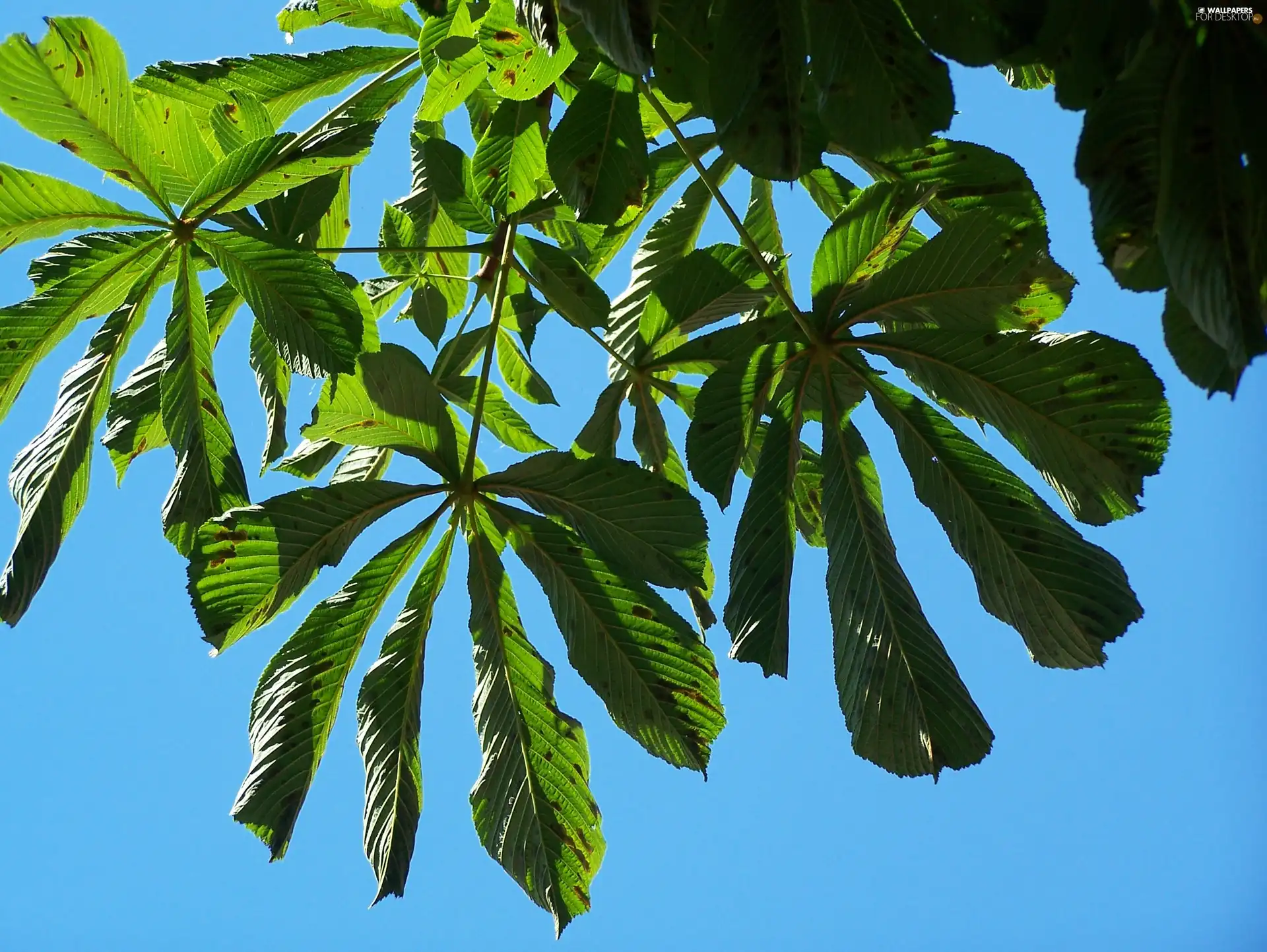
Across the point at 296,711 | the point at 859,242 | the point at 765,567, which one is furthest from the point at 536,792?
the point at 859,242

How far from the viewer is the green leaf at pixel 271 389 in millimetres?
1792

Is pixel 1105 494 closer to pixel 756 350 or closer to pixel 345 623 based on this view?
pixel 756 350

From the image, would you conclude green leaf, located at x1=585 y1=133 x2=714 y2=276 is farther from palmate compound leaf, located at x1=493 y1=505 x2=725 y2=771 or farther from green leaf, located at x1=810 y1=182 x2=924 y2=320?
palmate compound leaf, located at x1=493 y1=505 x2=725 y2=771

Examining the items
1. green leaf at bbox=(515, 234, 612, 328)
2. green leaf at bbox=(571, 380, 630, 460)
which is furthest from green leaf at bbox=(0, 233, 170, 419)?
green leaf at bbox=(571, 380, 630, 460)

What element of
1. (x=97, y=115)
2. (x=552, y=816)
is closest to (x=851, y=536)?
(x=552, y=816)

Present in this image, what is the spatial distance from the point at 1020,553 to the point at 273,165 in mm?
1154

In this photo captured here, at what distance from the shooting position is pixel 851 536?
58.0 inches

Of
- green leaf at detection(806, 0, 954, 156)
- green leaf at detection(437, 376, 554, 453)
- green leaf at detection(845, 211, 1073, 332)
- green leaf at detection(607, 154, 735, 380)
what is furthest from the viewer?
green leaf at detection(437, 376, 554, 453)

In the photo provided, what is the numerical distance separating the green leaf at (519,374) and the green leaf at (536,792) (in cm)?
68

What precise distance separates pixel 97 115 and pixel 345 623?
80cm

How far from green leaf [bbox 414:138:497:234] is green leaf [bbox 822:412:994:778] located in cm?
79

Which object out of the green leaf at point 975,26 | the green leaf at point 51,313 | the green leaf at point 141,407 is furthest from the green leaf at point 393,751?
the green leaf at point 975,26

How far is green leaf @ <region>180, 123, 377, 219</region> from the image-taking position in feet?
4.67

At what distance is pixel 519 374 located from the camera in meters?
2.18
